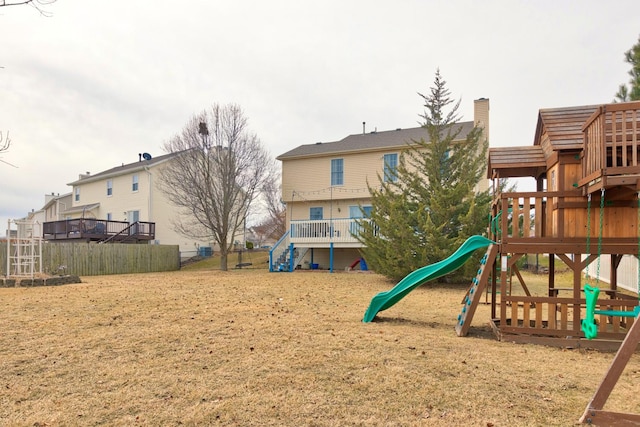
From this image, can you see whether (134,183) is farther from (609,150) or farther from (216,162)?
(609,150)

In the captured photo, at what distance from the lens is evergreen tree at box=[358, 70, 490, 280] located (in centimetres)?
1375

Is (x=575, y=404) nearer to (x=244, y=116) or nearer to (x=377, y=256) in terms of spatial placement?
(x=377, y=256)

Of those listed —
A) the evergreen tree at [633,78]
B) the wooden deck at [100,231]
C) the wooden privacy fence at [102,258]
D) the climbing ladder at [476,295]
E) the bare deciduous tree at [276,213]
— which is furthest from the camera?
the bare deciduous tree at [276,213]

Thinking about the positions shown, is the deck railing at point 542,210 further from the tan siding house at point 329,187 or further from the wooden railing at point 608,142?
the tan siding house at point 329,187

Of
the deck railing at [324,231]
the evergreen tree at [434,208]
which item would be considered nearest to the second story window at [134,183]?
the deck railing at [324,231]

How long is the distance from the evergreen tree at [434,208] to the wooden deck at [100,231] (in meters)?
19.8

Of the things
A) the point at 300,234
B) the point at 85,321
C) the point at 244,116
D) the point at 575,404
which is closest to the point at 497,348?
the point at 575,404

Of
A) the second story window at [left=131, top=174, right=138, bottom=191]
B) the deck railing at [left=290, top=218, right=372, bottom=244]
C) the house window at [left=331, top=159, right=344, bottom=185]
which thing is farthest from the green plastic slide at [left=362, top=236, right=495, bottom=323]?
the second story window at [left=131, top=174, right=138, bottom=191]

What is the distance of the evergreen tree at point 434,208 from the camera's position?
1375 cm

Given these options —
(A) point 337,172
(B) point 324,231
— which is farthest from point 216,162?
(B) point 324,231

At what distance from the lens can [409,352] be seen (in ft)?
17.7

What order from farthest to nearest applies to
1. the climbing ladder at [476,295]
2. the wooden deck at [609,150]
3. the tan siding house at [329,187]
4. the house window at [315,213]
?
the house window at [315,213] < the tan siding house at [329,187] < the climbing ladder at [476,295] < the wooden deck at [609,150]

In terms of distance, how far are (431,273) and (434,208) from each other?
659 cm

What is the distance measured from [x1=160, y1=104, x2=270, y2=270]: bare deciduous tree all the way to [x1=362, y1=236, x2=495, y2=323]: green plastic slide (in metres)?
17.3
